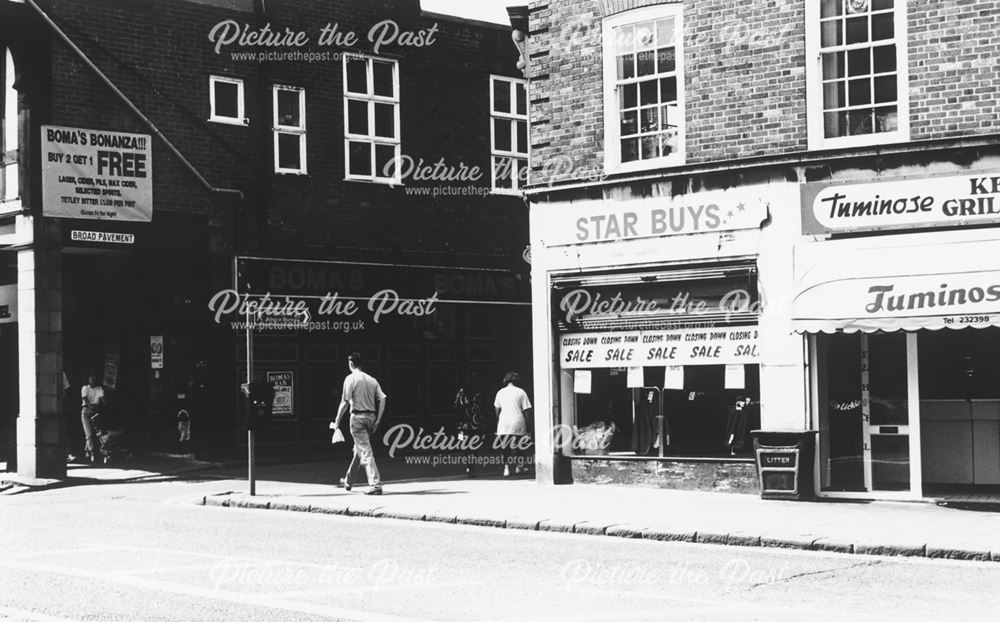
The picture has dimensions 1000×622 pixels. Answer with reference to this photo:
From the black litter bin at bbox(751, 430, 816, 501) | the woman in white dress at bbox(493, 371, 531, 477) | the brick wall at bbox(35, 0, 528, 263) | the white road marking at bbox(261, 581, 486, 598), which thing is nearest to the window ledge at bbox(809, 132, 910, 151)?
the black litter bin at bbox(751, 430, 816, 501)

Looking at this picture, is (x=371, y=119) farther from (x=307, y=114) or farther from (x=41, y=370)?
(x=41, y=370)

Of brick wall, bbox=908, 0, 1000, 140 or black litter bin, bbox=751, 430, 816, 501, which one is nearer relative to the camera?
brick wall, bbox=908, 0, 1000, 140

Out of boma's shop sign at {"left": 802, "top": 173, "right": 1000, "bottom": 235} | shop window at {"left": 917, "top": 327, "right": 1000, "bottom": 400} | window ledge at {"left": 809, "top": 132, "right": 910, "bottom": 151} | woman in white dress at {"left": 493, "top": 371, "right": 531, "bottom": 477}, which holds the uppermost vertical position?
window ledge at {"left": 809, "top": 132, "right": 910, "bottom": 151}

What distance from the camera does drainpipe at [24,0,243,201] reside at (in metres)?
22.8

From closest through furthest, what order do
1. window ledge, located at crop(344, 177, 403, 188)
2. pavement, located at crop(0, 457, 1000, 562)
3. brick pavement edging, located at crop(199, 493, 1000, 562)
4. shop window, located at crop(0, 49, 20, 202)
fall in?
brick pavement edging, located at crop(199, 493, 1000, 562), pavement, located at crop(0, 457, 1000, 562), shop window, located at crop(0, 49, 20, 202), window ledge, located at crop(344, 177, 403, 188)

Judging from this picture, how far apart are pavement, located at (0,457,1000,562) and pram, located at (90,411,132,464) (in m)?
3.04

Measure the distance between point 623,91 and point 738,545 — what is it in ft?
26.2

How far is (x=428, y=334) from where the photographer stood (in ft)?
93.1

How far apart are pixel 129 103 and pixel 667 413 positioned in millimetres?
11856

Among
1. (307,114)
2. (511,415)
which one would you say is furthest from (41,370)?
(511,415)

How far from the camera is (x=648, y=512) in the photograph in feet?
49.4

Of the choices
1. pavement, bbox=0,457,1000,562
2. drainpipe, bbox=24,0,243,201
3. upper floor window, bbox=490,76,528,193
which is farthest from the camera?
upper floor window, bbox=490,76,528,193

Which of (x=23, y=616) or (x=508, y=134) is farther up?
(x=508, y=134)

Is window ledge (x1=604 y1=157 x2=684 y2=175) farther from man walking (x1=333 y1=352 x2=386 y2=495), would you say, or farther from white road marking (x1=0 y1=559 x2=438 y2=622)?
white road marking (x1=0 y1=559 x2=438 y2=622)
